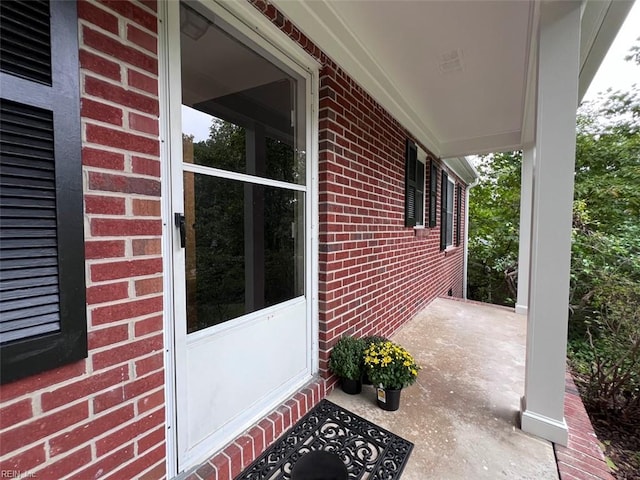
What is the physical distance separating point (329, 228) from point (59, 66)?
1.59 m

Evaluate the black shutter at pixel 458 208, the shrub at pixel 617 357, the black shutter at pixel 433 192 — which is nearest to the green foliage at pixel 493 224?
the black shutter at pixel 458 208

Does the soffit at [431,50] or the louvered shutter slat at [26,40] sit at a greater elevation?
the soffit at [431,50]

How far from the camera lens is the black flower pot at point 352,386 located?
2.14 meters

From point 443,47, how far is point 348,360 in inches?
97.9

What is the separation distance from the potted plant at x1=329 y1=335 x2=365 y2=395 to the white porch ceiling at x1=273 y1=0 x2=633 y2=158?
2158 mm

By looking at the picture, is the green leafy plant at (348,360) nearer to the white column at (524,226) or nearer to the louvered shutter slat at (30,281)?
the louvered shutter slat at (30,281)

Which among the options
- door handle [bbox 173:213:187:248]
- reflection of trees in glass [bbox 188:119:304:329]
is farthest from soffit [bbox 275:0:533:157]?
door handle [bbox 173:213:187:248]

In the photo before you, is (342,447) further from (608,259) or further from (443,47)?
(608,259)

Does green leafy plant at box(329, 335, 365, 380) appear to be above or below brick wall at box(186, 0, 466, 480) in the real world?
below

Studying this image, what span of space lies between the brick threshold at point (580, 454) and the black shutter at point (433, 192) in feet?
10.7

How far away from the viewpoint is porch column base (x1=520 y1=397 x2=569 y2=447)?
1671mm

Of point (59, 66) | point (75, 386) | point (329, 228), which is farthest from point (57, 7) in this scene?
point (329, 228)

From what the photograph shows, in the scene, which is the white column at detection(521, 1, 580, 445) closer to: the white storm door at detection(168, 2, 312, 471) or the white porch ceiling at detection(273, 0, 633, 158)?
the white porch ceiling at detection(273, 0, 633, 158)

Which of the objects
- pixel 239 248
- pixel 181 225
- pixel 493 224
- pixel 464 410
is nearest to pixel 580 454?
pixel 464 410
